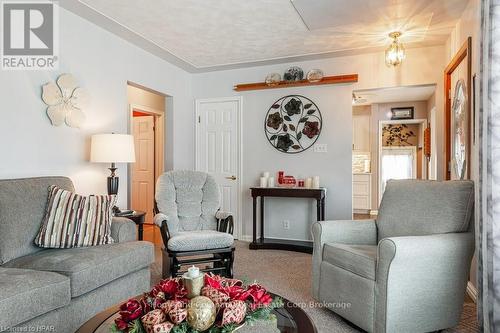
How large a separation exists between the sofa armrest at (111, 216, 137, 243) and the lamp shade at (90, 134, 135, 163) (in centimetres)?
68

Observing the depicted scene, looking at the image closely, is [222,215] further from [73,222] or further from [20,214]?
[20,214]

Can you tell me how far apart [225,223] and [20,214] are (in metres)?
Result: 1.64

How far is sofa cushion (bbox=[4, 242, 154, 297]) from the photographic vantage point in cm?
191

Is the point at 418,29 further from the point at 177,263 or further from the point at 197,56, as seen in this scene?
the point at 177,263

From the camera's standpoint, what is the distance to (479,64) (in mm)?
1812

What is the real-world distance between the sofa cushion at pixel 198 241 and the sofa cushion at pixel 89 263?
0.31 metres

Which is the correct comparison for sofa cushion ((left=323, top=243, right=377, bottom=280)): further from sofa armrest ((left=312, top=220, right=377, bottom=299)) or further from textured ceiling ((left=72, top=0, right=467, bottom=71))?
textured ceiling ((left=72, top=0, right=467, bottom=71))

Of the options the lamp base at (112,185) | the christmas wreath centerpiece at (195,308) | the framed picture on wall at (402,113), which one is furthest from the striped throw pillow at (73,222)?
the framed picture on wall at (402,113)

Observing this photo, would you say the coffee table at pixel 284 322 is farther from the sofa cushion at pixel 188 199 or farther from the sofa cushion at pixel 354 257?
the sofa cushion at pixel 188 199

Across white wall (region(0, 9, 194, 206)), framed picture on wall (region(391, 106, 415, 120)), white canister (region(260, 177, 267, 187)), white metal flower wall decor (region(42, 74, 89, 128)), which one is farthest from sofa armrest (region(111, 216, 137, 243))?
framed picture on wall (region(391, 106, 415, 120))

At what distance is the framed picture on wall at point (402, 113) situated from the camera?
6.95 metres

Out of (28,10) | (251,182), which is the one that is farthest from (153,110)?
(28,10)

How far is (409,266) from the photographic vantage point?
1.91m

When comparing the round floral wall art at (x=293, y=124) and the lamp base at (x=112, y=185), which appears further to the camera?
the round floral wall art at (x=293, y=124)
